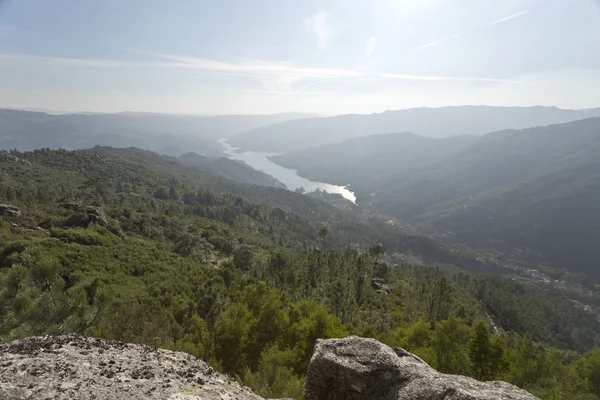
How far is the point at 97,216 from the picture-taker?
268ft

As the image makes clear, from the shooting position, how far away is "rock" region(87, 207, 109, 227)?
8006 cm

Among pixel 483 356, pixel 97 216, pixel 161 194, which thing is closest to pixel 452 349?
pixel 483 356

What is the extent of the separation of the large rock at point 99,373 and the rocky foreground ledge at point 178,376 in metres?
0.02

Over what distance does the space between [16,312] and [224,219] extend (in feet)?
541

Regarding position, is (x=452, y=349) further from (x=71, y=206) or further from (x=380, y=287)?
(x=71, y=206)

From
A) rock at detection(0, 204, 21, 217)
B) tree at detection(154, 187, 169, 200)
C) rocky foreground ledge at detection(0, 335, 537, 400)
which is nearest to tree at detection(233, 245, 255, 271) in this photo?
rock at detection(0, 204, 21, 217)

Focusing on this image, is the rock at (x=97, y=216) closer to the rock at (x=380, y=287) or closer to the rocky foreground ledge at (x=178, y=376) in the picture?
the rock at (x=380, y=287)

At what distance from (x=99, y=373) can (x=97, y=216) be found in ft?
277

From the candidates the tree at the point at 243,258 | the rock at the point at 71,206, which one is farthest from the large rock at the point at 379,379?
the rock at the point at 71,206

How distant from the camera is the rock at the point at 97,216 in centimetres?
8006

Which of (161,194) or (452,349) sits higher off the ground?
(452,349)

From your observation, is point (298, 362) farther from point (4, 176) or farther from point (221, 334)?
point (4, 176)

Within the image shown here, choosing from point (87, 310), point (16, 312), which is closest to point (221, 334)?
point (87, 310)

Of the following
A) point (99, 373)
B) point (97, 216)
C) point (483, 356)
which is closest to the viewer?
point (99, 373)
